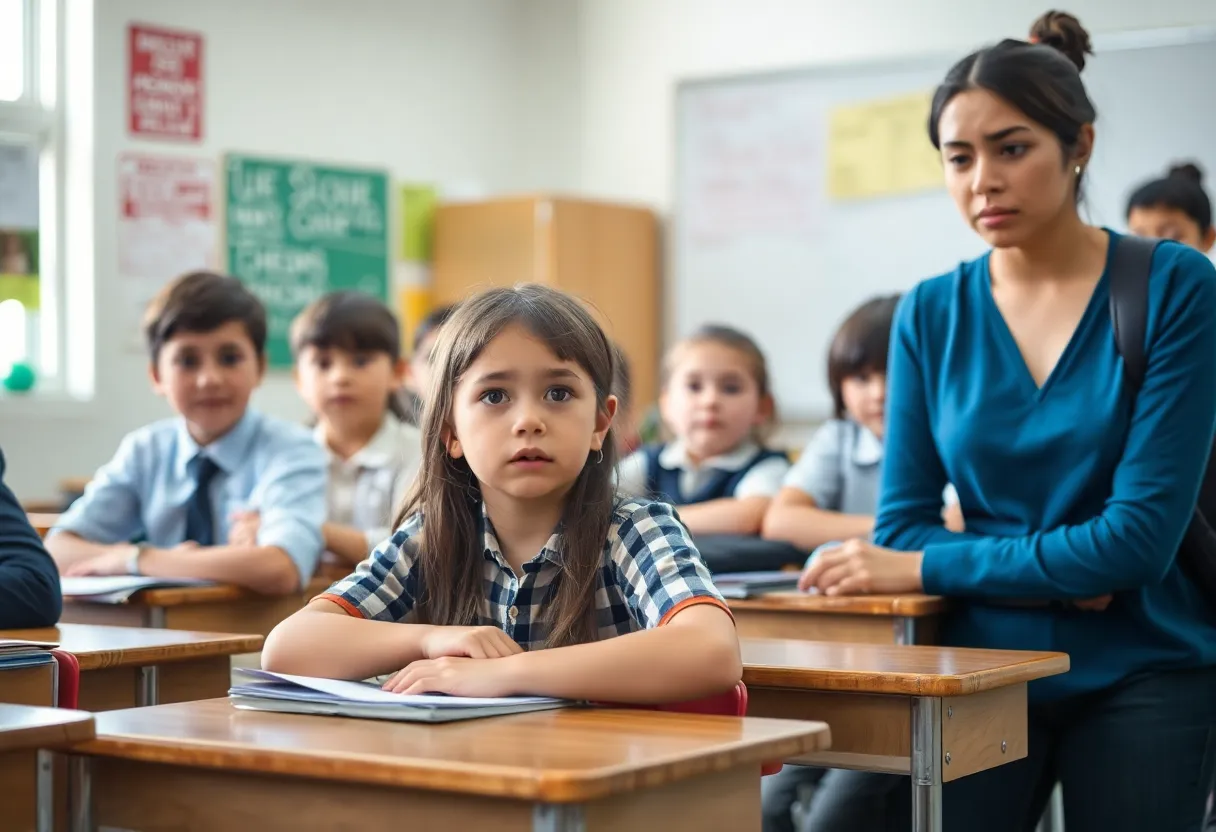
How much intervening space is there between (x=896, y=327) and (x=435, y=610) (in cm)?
81

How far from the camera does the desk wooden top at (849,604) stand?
7.30 ft

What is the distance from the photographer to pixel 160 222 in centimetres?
569

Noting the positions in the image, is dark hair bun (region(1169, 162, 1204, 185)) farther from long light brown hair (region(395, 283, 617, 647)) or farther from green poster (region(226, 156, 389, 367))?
green poster (region(226, 156, 389, 367))

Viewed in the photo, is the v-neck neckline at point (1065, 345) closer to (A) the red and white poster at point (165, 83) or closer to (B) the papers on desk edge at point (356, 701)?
(B) the papers on desk edge at point (356, 701)

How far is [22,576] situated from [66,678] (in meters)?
0.45

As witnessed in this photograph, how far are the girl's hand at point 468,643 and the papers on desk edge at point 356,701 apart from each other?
0.23 ft

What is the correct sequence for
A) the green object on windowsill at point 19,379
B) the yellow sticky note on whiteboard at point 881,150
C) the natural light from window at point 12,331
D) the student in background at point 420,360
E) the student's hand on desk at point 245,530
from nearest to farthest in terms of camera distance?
1. the student's hand on desk at point 245,530
2. the student in background at point 420,360
3. the green object on windowsill at point 19,379
4. the natural light from window at point 12,331
5. the yellow sticky note on whiteboard at point 881,150

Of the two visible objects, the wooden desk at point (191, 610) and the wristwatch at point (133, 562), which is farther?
the wristwatch at point (133, 562)

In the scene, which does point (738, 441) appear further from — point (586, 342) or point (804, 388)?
point (804, 388)

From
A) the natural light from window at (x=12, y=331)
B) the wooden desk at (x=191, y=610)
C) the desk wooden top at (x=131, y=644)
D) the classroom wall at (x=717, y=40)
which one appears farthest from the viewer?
the classroom wall at (x=717, y=40)

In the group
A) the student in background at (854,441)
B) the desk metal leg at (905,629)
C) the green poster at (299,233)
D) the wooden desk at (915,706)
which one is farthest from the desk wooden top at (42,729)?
the green poster at (299,233)

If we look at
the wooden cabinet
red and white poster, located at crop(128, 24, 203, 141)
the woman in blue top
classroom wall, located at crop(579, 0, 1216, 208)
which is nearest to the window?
red and white poster, located at crop(128, 24, 203, 141)

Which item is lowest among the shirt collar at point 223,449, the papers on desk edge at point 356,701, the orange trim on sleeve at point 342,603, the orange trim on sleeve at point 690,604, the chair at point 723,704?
the chair at point 723,704

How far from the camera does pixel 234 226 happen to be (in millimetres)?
5938
